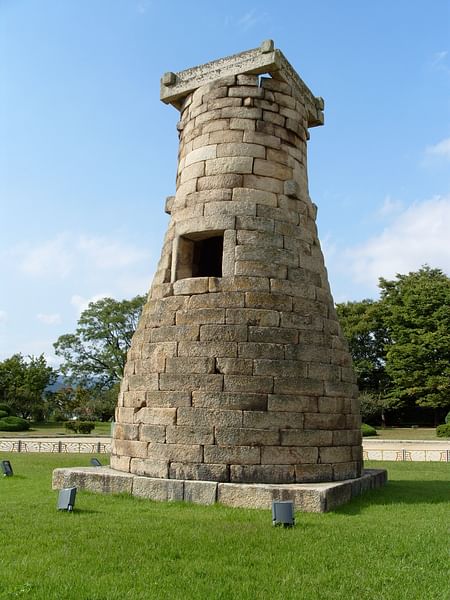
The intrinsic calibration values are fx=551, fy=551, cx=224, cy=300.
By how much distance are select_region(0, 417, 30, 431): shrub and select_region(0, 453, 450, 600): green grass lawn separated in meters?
26.3

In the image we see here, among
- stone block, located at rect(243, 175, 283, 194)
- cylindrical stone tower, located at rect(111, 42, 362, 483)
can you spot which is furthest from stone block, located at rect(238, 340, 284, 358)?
stone block, located at rect(243, 175, 283, 194)

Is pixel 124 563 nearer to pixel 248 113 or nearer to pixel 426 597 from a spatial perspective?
pixel 426 597

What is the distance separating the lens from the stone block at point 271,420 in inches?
→ 329

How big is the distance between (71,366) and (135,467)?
37473 millimetres

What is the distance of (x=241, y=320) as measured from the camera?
8867 mm

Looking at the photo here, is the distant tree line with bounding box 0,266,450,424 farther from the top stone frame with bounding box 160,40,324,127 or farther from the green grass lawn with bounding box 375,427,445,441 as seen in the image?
the top stone frame with bounding box 160,40,324,127

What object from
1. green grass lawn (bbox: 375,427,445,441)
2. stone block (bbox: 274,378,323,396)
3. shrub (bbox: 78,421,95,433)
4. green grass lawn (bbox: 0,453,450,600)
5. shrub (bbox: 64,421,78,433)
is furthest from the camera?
shrub (bbox: 64,421,78,433)

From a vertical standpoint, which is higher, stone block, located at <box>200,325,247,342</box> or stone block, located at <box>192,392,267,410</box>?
stone block, located at <box>200,325,247,342</box>

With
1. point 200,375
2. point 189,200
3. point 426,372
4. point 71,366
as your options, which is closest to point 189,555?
point 200,375

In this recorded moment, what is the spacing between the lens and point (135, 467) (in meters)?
8.99

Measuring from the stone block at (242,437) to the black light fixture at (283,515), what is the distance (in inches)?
64.2

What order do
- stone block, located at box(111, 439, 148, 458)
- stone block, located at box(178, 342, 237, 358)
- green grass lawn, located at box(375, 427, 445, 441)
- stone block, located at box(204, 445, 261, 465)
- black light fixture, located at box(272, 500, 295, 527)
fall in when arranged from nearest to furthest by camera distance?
black light fixture, located at box(272, 500, 295, 527)
stone block, located at box(204, 445, 261, 465)
stone block, located at box(178, 342, 237, 358)
stone block, located at box(111, 439, 148, 458)
green grass lawn, located at box(375, 427, 445, 441)

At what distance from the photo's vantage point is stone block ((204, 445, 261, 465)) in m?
8.26

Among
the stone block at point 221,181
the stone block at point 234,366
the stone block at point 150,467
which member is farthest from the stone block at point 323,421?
the stone block at point 221,181
